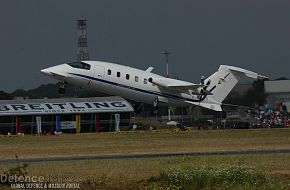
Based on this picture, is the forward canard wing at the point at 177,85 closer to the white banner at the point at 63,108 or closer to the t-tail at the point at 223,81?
the t-tail at the point at 223,81

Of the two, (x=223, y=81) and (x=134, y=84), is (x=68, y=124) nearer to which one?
(x=223, y=81)

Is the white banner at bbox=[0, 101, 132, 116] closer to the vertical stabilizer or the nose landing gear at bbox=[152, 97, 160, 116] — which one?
the vertical stabilizer

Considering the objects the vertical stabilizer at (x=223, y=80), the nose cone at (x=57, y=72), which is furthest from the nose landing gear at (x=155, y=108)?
the nose cone at (x=57, y=72)

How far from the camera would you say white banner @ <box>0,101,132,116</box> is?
101 meters

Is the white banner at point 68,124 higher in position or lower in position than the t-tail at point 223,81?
lower

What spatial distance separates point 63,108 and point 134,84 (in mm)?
51731

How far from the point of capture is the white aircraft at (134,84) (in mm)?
51312

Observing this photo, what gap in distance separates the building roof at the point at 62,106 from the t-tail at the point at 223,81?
39.1 m

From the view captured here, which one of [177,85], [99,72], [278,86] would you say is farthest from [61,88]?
[278,86]

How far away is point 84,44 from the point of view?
14850cm

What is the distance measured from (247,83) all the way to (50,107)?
41.4m

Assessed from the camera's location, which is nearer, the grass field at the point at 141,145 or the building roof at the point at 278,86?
the grass field at the point at 141,145

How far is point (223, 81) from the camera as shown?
62.0 m

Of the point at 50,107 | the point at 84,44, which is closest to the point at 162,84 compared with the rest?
the point at 50,107
